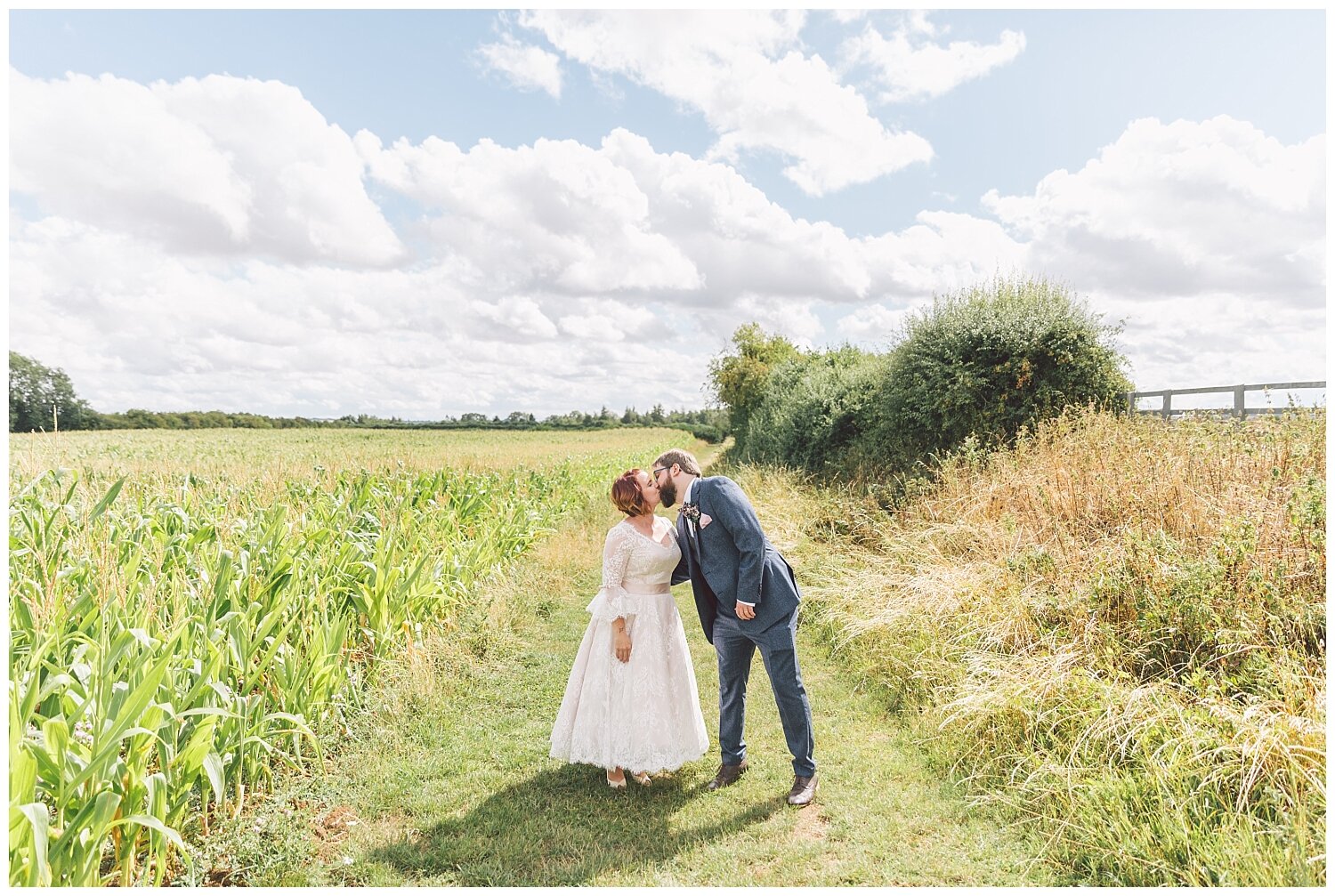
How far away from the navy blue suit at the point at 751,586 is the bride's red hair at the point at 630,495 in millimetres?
251

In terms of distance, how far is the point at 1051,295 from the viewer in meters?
11.5

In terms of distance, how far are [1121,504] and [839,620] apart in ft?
8.68

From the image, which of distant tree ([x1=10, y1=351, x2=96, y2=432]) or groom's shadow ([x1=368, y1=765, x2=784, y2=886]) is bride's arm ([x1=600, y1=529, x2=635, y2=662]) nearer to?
groom's shadow ([x1=368, y1=765, x2=784, y2=886])

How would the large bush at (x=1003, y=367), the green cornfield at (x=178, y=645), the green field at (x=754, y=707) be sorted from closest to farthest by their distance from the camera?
1. the green cornfield at (x=178, y=645)
2. the green field at (x=754, y=707)
3. the large bush at (x=1003, y=367)

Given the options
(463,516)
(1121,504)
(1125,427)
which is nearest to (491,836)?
(1121,504)

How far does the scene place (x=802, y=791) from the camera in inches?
157

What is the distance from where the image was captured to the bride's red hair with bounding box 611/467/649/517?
4043 millimetres

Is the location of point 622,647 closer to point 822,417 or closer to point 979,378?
point 979,378

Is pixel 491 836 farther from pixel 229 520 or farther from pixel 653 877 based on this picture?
pixel 229 520

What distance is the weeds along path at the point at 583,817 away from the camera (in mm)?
3375

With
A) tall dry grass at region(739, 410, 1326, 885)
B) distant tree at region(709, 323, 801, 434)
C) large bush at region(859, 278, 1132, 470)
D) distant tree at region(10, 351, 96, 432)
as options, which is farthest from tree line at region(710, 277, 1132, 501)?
distant tree at region(10, 351, 96, 432)

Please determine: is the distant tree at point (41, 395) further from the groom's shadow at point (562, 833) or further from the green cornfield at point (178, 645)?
the groom's shadow at point (562, 833)

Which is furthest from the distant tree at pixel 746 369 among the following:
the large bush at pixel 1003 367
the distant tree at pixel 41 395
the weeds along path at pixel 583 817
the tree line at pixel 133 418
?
the distant tree at pixel 41 395

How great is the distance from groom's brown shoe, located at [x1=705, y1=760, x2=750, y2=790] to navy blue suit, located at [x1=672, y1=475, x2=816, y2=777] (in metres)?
0.38
